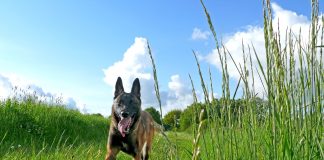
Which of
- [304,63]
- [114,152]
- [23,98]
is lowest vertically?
[114,152]

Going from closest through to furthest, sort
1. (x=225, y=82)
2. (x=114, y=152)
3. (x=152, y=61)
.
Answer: (x=152, y=61), (x=225, y=82), (x=114, y=152)

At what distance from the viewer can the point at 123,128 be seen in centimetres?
926

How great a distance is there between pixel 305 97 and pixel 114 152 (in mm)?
6798

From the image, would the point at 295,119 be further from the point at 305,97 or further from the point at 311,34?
the point at 311,34

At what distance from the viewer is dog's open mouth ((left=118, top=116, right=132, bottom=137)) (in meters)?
9.24

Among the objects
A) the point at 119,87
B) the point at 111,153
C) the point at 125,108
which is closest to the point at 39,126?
the point at 119,87

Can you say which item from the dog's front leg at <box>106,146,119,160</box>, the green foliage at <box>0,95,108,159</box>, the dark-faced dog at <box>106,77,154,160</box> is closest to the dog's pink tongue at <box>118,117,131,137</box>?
the dark-faced dog at <box>106,77,154,160</box>

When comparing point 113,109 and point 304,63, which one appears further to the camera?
point 113,109

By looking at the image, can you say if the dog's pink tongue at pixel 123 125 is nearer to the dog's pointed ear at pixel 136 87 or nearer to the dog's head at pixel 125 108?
the dog's head at pixel 125 108

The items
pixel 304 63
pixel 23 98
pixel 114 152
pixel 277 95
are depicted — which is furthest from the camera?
pixel 23 98

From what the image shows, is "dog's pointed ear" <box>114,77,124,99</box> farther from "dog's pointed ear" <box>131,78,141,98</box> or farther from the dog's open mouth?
the dog's open mouth

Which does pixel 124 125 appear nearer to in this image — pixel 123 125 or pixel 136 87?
pixel 123 125

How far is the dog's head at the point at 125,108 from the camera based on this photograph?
30.6 ft

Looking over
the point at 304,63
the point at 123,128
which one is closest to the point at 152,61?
the point at 304,63
